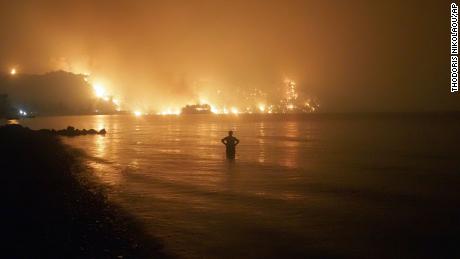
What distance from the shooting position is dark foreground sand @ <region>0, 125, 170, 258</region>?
11.0 meters

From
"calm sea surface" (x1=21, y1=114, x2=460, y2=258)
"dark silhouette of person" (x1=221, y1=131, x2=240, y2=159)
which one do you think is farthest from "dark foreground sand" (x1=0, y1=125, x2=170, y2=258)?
"dark silhouette of person" (x1=221, y1=131, x2=240, y2=159)

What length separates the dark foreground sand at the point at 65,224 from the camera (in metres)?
11.0

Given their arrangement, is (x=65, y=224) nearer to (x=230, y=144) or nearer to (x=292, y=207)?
(x=292, y=207)

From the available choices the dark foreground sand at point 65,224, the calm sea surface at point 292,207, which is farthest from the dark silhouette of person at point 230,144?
the dark foreground sand at point 65,224

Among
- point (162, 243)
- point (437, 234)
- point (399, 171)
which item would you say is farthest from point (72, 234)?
point (399, 171)

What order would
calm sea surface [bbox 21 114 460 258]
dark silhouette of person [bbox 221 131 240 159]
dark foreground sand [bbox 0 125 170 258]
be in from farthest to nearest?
dark silhouette of person [bbox 221 131 240 159] → calm sea surface [bbox 21 114 460 258] → dark foreground sand [bbox 0 125 170 258]

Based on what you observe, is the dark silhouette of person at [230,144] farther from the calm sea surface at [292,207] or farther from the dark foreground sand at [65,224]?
the dark foreground sand at [65,224]

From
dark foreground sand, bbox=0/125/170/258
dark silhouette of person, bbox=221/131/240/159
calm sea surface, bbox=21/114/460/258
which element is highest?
dark silhouette of person, bbox=221/131/240/159

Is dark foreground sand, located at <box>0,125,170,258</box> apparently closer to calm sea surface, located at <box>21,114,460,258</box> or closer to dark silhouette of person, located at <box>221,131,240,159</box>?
calm sea surface, located at <box>21,114,460,258</box>

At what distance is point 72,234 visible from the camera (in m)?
12.3

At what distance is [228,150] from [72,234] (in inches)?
887

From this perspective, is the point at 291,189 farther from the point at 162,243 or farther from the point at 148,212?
the point at 162,243

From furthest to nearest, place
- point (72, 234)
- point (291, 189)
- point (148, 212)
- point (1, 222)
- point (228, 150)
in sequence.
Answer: point (228, 150) < point (291, 189) < point (148, 212) < point (1, 222) < point (72, 234)

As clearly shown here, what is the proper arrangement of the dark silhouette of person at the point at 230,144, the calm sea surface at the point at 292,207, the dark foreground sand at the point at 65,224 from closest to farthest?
1. the dark foreground sand at the point at 65,224
2. the calm sea surface at the point at 292,207
3. the dark silhouette of person at the point at 230,144
